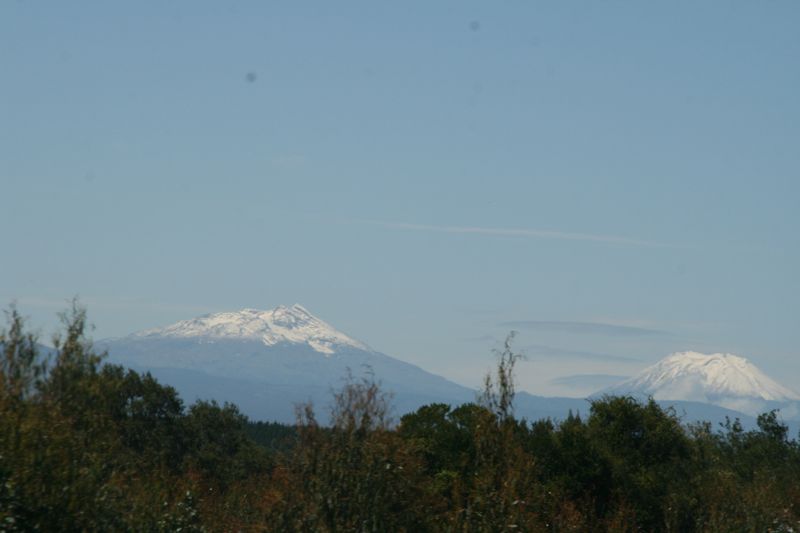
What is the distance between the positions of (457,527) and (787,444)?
275ft

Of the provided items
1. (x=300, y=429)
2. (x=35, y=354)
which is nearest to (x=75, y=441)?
(x=300, y=429)

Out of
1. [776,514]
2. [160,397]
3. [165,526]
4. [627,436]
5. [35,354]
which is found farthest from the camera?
[160,397]

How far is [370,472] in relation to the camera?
27.2 meters

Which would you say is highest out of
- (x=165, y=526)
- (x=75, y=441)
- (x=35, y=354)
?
(x=35, y=354)

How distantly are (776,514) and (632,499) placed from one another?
20.9m

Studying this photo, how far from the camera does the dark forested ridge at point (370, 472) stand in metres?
23.6

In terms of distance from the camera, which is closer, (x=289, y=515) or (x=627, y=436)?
(x=289, y=515)

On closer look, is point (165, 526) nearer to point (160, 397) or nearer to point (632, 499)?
point (632, 499)

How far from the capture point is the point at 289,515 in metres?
Answer: 25.7

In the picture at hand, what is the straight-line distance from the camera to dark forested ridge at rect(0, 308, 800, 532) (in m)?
23.6

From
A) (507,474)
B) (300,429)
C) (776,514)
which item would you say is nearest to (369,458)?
(300,429)

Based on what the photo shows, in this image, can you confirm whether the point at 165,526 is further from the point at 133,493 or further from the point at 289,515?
the point at 289,515

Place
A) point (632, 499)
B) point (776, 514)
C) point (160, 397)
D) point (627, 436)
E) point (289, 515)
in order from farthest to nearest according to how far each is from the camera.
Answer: point (160, 397) < point (627, 436) < point (632, 499) < point (776, 514) < point (289, 515)

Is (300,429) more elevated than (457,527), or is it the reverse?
(300,429)
